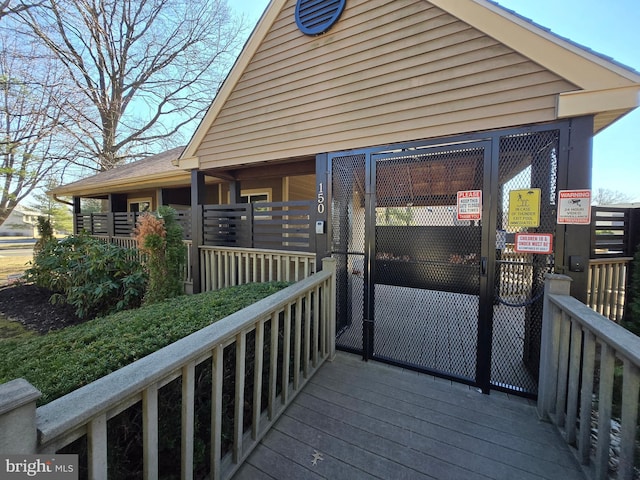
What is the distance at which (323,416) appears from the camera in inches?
81.9

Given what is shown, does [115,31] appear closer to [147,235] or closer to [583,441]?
[147,235]

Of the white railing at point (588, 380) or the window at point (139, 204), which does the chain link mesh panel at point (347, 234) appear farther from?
the window at point (139, 204)

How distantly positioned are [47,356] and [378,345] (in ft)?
9.05

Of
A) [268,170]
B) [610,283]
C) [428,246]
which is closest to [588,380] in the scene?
[428,246]

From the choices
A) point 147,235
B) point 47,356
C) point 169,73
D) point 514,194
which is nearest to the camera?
point 47,356

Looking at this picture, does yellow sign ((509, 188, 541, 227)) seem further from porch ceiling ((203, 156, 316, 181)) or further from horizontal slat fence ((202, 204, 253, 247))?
horizontal slat fence ((202, 204, 253, 247))

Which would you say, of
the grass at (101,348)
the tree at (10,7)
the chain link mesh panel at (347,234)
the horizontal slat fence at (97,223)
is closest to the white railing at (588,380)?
the chain link mesh panel at (347,234)

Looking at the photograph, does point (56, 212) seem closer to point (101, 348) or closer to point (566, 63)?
point (101, 348)

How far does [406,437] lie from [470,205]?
193cm

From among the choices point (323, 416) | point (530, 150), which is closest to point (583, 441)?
point (323, 416)

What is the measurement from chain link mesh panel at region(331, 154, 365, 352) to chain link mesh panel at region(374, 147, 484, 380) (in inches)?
10.9

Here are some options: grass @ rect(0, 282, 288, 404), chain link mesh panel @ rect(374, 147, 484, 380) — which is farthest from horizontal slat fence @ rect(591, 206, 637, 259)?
grass @ rect(0, 282, 288, 404)

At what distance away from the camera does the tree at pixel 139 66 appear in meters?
12.7

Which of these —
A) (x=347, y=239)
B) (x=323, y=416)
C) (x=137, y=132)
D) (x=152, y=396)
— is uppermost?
(x=137, y=132)
